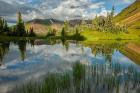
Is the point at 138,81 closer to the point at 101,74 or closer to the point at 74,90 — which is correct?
the point at 101,74

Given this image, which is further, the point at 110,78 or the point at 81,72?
the point at 81,72

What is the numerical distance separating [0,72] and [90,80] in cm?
1973

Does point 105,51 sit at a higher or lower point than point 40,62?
lower

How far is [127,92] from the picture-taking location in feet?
126

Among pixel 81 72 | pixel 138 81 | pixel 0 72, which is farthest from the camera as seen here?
pixel 0 72

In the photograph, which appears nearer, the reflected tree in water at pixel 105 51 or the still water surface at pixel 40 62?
the still water surface at pixel 40 62

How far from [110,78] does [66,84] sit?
8.70 meters

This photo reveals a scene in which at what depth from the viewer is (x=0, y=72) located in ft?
185

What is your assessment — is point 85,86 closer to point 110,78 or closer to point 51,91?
point 110,78

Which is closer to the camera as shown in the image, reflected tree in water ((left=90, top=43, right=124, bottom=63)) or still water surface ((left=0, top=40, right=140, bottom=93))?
still water surface ((left=0, top=40, right=140, bottom=93))

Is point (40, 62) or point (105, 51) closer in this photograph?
point (40, 62)

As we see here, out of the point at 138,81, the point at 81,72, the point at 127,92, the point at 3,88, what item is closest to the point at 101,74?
the point at 81,72

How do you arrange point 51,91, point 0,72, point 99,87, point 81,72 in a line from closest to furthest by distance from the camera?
point 51,91 < point 99,87 < point 81,72 < point 0,72

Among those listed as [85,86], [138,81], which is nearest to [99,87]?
[85,86]
